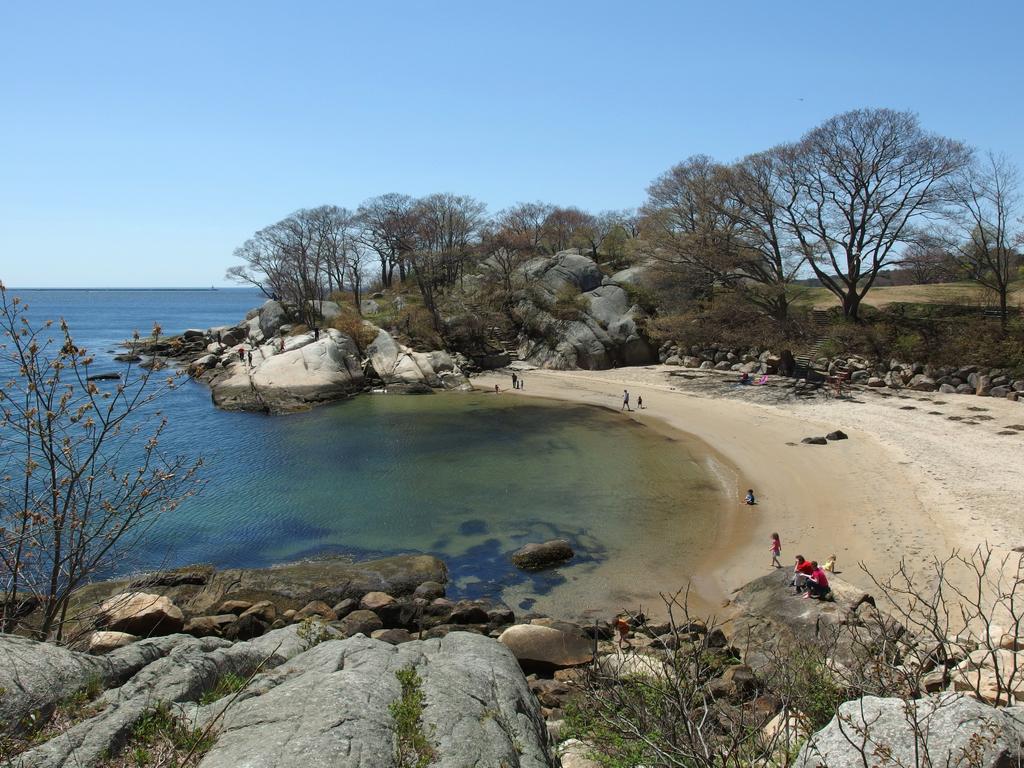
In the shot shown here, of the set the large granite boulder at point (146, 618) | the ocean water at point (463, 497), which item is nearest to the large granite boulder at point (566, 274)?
the ocean water at point (463, 497)

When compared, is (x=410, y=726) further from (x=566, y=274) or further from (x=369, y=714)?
(x=566, y=274)

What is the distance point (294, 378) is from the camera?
40281mm

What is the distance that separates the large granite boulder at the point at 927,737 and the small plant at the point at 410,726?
3.62 metres

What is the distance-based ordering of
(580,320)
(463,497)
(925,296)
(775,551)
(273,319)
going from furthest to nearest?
(273,319)
(580,320)
(925,296)
(463,497)
(775,551)

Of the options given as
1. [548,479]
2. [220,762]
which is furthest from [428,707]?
[548,479]

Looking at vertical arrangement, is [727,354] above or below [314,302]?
below

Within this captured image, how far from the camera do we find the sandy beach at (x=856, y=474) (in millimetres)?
16469

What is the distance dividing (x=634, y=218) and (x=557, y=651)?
63.2m

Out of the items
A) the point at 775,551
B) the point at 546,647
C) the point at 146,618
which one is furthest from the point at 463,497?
the point at 146,618

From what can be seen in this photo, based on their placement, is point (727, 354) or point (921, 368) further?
point (727, 354)

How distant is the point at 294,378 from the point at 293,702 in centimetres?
3622

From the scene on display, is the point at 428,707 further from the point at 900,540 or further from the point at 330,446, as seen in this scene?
the point at 330,446

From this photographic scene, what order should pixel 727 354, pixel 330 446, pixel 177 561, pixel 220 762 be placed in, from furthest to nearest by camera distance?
pixel 727 354
pixel 330 446
pixel 177 561
pixel 220 762

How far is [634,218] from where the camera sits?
68.8m
